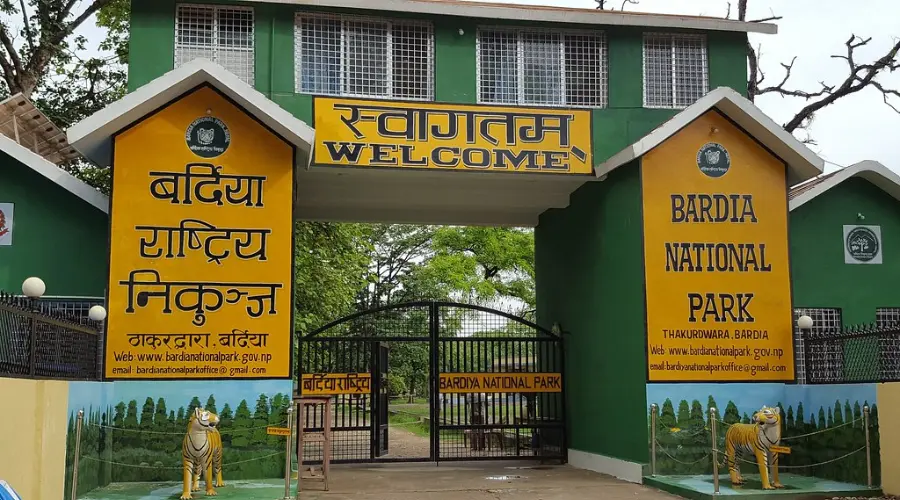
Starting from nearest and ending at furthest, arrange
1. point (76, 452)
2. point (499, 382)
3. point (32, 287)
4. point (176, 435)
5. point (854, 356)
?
1. point (32, 287)
2. point (76, 452)
3. point (176, 435)
4. point (854, 356)
5. point (499, 382)

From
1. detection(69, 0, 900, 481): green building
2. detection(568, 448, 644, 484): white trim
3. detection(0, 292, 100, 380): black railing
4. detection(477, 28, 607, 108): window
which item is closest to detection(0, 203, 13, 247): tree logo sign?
detection(69, 0, 900, 481): green building

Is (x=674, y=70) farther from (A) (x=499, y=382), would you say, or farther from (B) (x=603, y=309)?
(A) (x=499, y=382)

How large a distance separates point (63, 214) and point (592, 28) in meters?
8.25

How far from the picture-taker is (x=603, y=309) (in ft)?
43.7

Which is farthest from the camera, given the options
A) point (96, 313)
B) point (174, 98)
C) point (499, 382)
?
point (499, 382)

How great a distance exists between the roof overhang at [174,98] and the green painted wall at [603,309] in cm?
448

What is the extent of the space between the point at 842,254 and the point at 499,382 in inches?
230

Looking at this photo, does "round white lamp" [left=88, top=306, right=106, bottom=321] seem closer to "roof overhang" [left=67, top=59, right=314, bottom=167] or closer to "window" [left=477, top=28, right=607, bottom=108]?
"roof overhang" [left=67, top=59, right=314, bottom=167]

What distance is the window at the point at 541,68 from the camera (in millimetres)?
13594

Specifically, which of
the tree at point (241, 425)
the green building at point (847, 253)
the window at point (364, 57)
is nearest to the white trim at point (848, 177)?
the green building at point (847, 253)

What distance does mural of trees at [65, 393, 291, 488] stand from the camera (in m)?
10.9

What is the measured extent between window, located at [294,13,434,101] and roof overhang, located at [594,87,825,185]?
10.6 feet

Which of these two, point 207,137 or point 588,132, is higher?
point 588,132

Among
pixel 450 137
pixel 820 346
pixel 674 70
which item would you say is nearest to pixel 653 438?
pixel 820 346
